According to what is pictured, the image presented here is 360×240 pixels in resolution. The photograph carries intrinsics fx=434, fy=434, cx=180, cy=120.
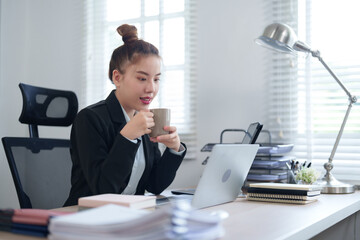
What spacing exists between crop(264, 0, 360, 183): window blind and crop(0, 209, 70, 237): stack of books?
1576mm

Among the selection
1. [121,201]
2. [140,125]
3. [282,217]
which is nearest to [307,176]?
[282,217]

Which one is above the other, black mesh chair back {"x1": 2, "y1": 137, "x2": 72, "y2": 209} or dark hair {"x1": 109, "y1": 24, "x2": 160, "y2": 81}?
dark hair {"x1": 109, "y1": 24, "x2": 160, "y2": 81}

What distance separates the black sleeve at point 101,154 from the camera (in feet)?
4.42

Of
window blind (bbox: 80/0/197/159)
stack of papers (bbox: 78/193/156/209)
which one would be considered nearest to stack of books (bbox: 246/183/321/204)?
stack of papers (bbox: 78/193/156/209)

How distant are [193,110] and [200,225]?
5.97 feet

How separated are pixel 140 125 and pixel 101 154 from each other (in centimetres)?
22

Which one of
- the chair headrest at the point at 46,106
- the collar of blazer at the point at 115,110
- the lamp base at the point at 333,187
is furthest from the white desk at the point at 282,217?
the chair headrest at the point at 46,106

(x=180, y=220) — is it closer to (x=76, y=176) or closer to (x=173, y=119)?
(x=76, y=176)

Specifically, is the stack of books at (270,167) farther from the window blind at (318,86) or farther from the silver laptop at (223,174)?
the silver laptop at (223,174)

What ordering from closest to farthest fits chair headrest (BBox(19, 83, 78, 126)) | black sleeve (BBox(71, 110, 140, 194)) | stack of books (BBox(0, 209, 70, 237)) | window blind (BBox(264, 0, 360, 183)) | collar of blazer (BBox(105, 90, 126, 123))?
stack of books (BBox(0, 209, 70, 237))
black sleeve (BBox(71, 110, 140, 194))
collar of blazer (BBox(105, 90, 126, 123))
chair headrest (BBox(19, 83, 78, 126))
window blind (BBox(264, 0, 360, 183))

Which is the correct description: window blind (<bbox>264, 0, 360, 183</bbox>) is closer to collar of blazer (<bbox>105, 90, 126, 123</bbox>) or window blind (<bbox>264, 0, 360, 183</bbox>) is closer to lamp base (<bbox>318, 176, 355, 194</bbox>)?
lamp base (<bbox>318, 176, 355, 194</bbox>)

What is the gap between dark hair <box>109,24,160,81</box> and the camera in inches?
64.1

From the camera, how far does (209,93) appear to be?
2480 millimetres

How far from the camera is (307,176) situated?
1798mm
